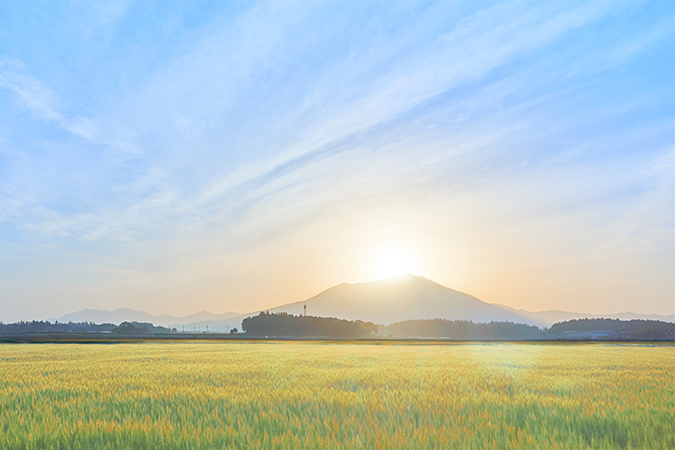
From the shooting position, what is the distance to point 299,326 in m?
172

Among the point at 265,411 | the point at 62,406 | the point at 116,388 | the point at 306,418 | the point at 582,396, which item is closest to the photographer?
the point at 306,418

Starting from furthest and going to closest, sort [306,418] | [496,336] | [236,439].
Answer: [496,336] → [306,418] → [236,439]

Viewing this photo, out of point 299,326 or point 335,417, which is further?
point 299,326

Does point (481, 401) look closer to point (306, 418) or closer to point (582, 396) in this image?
point (582, 396)

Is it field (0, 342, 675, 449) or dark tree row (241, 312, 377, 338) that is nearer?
field (0, 342, 675, 449)

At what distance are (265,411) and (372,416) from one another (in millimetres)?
2380

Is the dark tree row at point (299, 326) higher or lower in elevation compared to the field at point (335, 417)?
lower

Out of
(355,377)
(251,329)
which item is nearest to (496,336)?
(251,329)

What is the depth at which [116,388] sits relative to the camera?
12.5m

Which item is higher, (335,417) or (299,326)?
(335,417)

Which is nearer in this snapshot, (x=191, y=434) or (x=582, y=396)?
(x=191, y=434)

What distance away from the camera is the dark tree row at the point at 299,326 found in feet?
555

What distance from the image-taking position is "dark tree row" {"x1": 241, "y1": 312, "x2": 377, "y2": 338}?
16925cm

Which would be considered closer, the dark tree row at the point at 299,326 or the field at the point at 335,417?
the field at the point at 335,417
